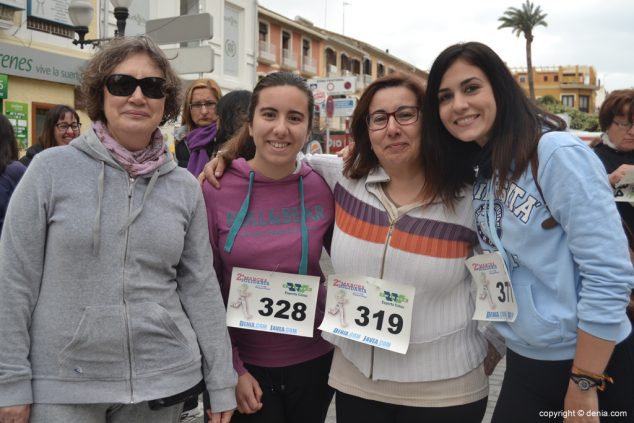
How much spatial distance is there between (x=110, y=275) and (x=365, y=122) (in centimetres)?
130

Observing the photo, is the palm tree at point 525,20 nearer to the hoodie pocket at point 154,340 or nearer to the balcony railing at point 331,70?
the balcony railing at point 331,70

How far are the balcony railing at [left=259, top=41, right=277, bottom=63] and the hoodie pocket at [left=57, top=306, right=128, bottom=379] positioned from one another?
2961 cm

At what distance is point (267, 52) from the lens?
102 ft

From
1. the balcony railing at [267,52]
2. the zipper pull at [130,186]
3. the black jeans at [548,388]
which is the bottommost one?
the black jeans at [548,388]

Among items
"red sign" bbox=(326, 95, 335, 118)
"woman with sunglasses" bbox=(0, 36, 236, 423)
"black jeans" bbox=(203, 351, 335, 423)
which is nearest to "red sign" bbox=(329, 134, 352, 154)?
"red sign" bbox=(326, 95, 335, 118)

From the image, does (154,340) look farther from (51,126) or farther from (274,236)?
(51,126)

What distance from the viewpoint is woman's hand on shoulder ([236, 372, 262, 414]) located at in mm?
2438

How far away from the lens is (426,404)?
2311mm

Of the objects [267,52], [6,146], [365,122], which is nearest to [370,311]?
[365,122]

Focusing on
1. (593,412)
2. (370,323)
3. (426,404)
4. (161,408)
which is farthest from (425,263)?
(161,408)

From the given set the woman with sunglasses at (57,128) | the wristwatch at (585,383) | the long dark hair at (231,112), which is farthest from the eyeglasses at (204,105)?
Result: the wristwatch at (585,383)

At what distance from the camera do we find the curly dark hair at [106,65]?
6.91ft

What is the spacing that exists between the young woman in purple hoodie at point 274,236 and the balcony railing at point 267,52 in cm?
2881

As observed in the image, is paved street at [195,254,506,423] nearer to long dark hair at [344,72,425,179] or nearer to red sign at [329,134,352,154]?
long dark hair at [344,72,425,179]
